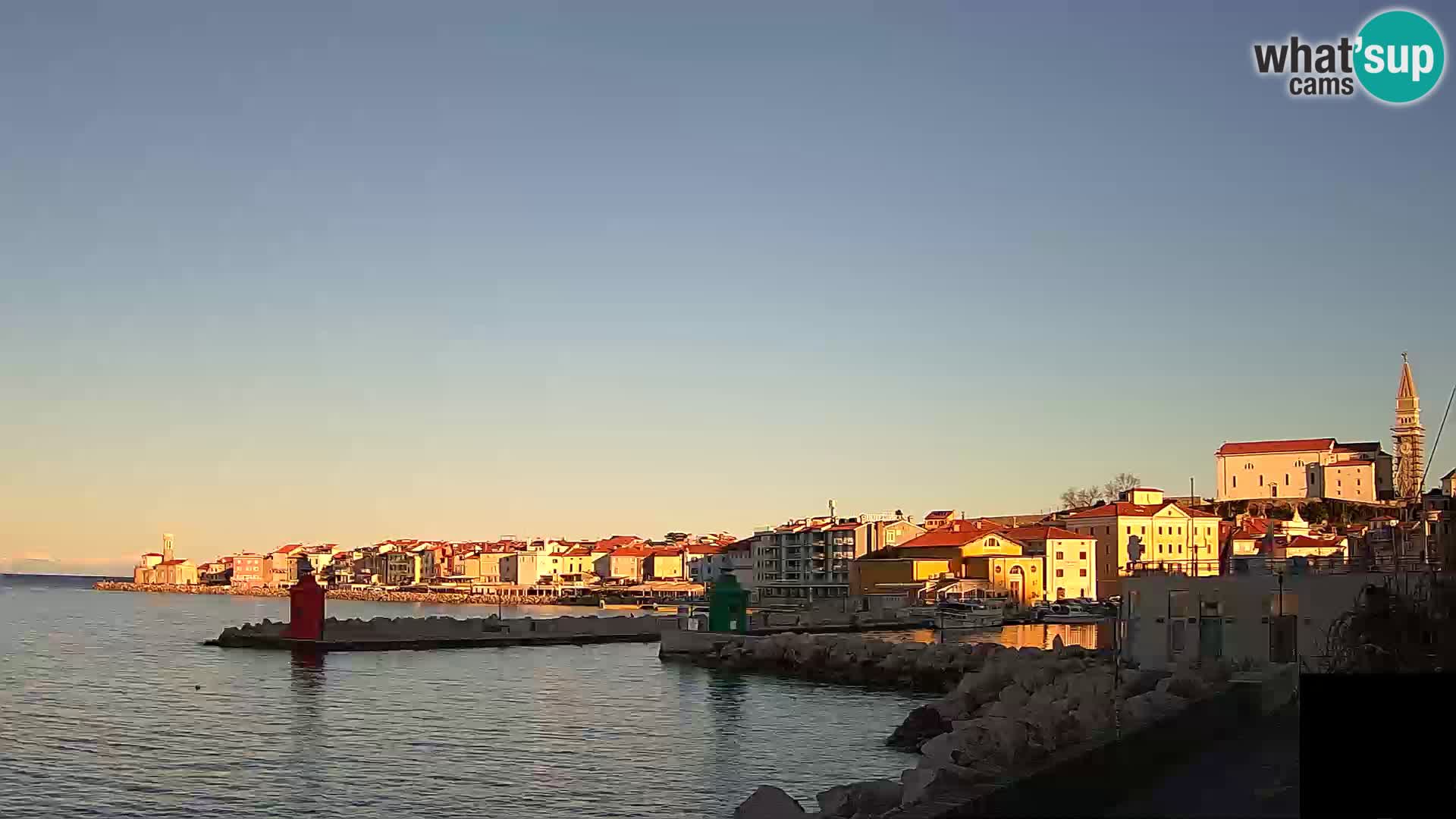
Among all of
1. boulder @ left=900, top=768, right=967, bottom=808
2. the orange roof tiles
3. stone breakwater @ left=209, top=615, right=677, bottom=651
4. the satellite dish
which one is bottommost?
stone breakwater @ left=209, top=615, right=677, bottom=651

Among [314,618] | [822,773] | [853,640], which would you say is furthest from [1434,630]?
[314,618]

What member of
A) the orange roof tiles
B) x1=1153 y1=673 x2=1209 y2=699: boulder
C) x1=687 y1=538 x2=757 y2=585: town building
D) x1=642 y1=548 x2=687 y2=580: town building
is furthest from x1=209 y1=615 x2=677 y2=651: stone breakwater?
x1=642 y1=548 x2=687 y2=580: town building

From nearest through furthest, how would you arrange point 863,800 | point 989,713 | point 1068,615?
point 863,800 → point 989,713 → point 1068,615

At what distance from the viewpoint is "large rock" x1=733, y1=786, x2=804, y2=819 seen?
13.6 meters

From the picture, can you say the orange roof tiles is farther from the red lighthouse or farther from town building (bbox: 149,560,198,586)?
town building (bbox: 149,560,198,586)

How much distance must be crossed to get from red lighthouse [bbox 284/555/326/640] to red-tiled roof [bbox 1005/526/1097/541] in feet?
153

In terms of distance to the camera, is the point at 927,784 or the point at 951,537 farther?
the point at 951,537

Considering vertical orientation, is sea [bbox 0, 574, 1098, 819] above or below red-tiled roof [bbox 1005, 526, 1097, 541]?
below

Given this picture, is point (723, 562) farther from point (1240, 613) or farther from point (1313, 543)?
point (1240, 613)

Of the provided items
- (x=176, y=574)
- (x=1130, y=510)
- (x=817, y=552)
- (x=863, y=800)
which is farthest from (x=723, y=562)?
(x=176, y=574)

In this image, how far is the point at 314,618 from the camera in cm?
4850

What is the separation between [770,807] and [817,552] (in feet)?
270

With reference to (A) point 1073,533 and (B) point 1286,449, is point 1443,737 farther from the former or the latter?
(B) point 1286,449

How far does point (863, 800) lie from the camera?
46.3ft
